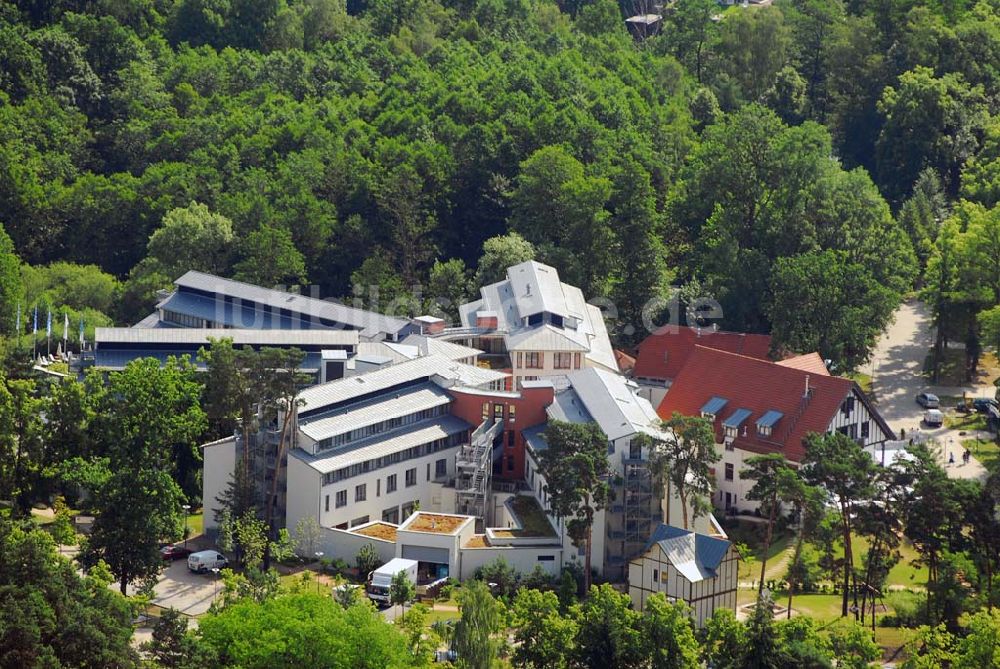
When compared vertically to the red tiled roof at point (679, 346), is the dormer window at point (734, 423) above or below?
below

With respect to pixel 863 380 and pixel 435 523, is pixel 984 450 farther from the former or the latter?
pixel 435 523

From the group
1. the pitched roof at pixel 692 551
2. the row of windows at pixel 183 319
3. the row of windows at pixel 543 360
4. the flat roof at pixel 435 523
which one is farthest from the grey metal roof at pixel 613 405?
the row of windows at pixel 183 319

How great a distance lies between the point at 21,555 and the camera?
7700cm

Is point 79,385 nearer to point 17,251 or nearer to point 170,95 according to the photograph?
point 17,251

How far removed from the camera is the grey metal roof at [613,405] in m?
94.1

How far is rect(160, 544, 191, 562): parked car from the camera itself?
307 ft

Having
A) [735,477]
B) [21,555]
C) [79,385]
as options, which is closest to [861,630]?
[735,477]

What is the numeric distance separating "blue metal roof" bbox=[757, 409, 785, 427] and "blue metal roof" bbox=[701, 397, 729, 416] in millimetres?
2887

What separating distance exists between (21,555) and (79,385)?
21.6 metres

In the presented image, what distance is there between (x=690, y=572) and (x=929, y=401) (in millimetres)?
33483

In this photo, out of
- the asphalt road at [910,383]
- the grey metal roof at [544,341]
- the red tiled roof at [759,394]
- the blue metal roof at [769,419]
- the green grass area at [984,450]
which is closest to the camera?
the red tiled roof at [759,394]

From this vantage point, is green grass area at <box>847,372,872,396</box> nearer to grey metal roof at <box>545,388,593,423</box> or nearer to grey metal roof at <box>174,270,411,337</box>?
grey metal roof at <box>545,388,593,423</box>

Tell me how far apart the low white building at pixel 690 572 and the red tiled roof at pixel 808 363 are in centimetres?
2068

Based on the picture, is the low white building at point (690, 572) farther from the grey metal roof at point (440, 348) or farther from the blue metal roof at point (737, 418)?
the grey metal roof at point (440, 348)
